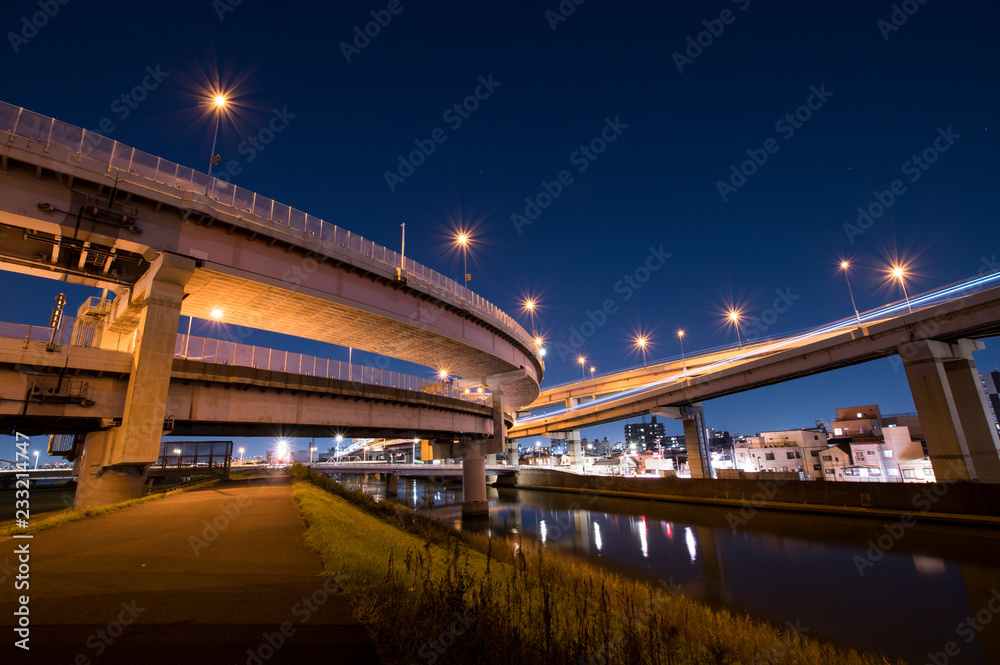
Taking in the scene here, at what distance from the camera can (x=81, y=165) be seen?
56.3 feet

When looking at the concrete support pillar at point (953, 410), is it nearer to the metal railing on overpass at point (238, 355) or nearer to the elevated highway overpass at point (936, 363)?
the elevated highway overpass at point (936, 363)

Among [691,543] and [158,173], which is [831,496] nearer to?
[691,543]

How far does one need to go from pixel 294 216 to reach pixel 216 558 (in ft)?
61.9

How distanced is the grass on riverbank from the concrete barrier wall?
22204 millimetres

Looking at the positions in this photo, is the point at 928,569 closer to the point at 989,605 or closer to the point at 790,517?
the point at 989,605

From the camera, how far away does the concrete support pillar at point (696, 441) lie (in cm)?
5659

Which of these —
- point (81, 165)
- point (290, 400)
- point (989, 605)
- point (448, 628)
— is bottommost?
point (989, 605)

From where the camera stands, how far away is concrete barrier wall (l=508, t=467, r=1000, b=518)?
2608cm

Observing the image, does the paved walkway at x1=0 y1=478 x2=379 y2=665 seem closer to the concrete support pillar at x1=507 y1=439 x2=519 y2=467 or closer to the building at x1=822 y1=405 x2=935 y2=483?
the building at x1=822 y1=405 x2=935 y2=483

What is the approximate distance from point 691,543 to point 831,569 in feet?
25.9

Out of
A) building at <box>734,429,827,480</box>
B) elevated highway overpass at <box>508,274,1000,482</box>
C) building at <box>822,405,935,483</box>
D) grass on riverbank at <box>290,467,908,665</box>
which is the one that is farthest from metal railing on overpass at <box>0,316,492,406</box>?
building at <box>734,429,827,480</box>

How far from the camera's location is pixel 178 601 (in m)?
6.27

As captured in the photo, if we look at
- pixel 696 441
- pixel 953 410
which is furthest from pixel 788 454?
pixel 953 410

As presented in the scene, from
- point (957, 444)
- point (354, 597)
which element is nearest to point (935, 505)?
point (957, 444)
